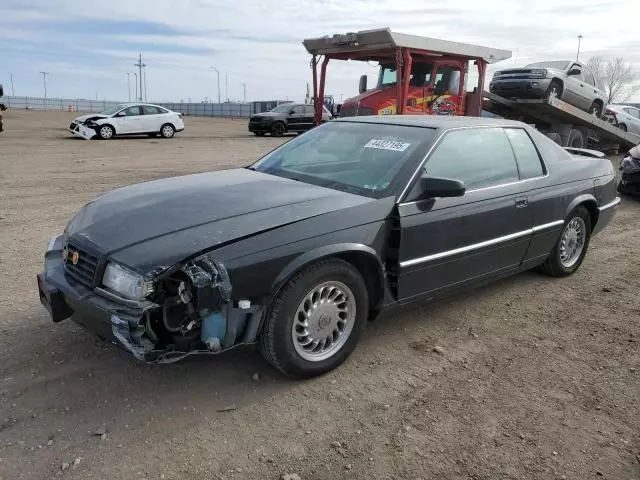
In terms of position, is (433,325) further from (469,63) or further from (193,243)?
(469,63)

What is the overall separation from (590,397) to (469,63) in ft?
34.1

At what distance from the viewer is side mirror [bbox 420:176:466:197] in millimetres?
3482

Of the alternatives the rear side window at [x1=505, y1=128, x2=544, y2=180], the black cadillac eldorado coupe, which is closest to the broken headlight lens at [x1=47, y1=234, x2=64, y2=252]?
→ the black cadillac eldorado coupe

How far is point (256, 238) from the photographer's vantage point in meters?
2.95

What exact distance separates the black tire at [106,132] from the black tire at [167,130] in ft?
6.95

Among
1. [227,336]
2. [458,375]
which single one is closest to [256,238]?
[227,336]

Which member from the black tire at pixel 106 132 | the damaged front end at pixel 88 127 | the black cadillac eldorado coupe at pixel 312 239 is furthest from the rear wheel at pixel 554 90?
the damaged front end at pixel 88 127

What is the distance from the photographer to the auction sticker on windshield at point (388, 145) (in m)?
3.90

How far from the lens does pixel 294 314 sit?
307 centimetres

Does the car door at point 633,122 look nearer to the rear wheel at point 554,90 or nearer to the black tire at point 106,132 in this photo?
the rear wheel at point 554,90

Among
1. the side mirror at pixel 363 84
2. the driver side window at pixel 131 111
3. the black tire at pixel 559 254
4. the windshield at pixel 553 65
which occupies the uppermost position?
the windshield at pixel 553 65

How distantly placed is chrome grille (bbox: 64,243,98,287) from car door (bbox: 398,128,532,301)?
1845mm

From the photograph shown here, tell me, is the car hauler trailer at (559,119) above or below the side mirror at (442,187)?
above

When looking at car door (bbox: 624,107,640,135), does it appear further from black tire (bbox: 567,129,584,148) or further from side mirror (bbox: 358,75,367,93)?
side mirror (bbox: 358,75,367,93)
